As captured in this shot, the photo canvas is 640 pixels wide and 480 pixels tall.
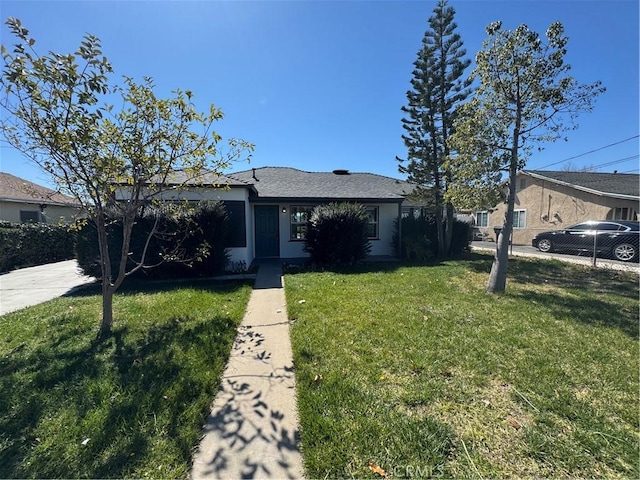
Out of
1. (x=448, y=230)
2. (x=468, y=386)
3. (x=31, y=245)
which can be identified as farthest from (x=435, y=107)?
(x=31, y=245)

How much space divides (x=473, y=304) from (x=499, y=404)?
3348mm

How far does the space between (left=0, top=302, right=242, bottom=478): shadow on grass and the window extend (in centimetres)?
522

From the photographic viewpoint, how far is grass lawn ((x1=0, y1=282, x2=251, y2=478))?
2.02 meters

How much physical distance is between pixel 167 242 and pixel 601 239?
1622 cm

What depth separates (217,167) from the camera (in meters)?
4.47

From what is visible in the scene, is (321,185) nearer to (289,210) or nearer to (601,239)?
(289,210)

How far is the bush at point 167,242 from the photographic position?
7.56 metres

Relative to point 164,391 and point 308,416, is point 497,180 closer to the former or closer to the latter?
point 308,416

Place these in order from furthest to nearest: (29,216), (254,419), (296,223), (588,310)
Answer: (29,216) < (296,223) < (588,310) < (254,419)

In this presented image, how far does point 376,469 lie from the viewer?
6.36 ft

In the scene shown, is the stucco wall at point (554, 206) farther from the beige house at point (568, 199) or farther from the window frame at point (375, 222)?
the window frame at point (375, 222)

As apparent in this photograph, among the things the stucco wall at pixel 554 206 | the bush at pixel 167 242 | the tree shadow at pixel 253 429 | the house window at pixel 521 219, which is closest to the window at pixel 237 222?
the bush at pixel 167 242

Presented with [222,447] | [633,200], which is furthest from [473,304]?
[633,200]

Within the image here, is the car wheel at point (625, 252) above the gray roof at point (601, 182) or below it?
below
